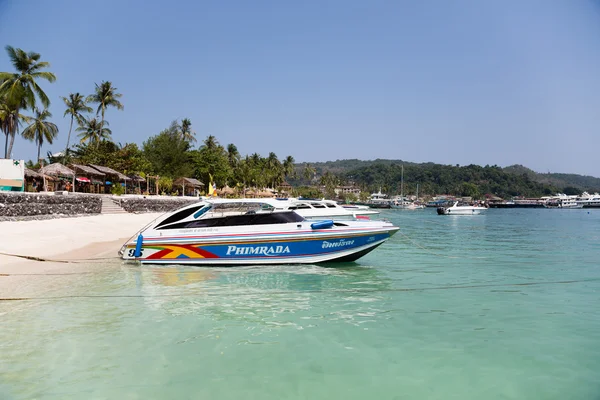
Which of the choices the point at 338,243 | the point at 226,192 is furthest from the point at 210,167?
the point at 338,243

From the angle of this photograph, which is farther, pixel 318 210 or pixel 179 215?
pixel 318 210

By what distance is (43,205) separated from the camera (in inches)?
995

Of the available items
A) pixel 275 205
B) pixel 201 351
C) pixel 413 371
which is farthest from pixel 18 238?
pixel 413 371

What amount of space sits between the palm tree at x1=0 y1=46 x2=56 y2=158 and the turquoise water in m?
28.8

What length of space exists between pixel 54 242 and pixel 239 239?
8.98 meters

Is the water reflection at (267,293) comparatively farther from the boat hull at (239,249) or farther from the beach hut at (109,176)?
the beach hut at (109,176)

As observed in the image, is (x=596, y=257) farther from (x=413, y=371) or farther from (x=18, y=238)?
(x=18, y=238)

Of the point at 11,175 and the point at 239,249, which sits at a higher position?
the point at 11,175

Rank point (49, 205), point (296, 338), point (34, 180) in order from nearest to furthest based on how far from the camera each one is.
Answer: point (296, 338)
point (49, 205)
point (34, 180)

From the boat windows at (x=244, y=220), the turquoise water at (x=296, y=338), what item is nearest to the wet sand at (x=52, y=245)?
the turquoise water at (x=296, y=338)

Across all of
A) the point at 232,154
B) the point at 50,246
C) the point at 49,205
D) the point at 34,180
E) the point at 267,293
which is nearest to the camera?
the point at 267,293

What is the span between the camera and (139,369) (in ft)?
18.3

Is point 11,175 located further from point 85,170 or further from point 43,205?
point 85,170

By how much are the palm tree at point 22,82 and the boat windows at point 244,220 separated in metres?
28.9
